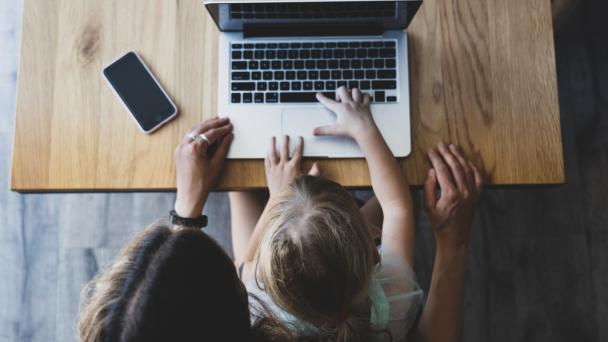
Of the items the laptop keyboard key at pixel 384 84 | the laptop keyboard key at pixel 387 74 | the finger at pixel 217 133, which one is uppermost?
the laptop keyboard key at pixel 387 74

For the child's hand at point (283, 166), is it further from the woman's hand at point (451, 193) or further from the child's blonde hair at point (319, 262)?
the woman's hand at point (451, 193)

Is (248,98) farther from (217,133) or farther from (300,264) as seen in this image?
(300,264)

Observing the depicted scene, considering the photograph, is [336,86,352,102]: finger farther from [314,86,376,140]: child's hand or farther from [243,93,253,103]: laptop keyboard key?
[243,93,253,103]: laptop keyboard key

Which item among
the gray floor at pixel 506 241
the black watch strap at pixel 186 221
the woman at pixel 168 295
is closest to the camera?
the woman at pixel 168 295

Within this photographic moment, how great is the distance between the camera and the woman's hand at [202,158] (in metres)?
0.90

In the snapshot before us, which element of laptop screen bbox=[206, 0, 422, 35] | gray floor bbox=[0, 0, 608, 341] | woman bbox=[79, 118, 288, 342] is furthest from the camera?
gray floor bbox=[0, 0, 608, 341]

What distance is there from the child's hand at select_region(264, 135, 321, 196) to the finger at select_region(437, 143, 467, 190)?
23 cm

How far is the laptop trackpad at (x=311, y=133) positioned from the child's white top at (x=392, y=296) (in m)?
0.21

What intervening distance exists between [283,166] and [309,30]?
0.26m

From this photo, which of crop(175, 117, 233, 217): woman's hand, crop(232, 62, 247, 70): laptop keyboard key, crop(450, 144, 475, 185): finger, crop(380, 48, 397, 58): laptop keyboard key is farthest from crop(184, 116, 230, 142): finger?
crop(450, 144, 475, 185): finger

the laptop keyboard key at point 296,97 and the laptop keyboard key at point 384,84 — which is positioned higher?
the laptop keyboard key at point 384,84

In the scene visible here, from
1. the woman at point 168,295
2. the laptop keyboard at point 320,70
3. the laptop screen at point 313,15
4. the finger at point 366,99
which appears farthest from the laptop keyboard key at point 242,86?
the woman at point 168,295

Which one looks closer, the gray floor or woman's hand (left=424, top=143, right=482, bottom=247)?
woman's hand (left=424, top=143, right=482, bottom=247)

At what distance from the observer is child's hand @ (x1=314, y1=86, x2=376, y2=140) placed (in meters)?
0.89
